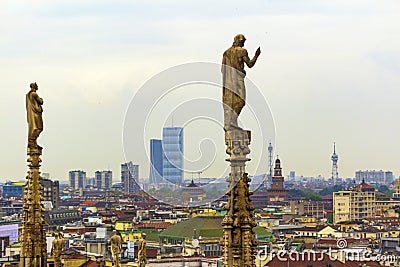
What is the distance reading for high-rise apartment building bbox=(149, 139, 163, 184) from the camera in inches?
487

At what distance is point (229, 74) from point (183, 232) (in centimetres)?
6591

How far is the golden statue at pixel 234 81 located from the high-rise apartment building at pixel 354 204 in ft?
454

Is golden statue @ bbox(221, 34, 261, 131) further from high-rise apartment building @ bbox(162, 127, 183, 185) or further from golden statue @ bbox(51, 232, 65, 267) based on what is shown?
golden statue @ bbox(51, 232, 65, 267)

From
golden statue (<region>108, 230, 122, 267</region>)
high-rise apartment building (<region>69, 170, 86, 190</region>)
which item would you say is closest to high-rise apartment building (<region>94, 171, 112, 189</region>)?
high-rise apartment building (<region>69, 170, 86, 190</region>)

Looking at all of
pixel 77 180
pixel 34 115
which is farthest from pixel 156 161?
pixel 77 180

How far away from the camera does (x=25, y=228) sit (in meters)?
13.0

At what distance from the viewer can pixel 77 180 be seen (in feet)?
399

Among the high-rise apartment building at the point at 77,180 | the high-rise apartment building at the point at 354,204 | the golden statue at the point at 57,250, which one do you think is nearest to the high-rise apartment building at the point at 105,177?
the high-rise apartment building at the point at 77,180

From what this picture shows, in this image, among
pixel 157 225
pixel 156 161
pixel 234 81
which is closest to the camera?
pixel 234 81

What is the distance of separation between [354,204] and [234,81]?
477ft

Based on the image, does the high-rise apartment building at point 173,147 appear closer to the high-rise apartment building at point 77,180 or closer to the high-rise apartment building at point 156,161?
the high-rise apartment building at point 156,161

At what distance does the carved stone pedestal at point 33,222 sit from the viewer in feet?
42.5

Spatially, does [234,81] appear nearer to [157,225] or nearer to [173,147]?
[173,147]

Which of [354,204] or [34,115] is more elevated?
[34,115]
